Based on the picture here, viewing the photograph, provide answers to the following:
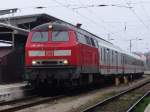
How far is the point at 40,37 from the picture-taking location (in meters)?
21.5

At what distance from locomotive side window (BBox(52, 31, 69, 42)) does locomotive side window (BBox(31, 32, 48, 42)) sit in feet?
1.28

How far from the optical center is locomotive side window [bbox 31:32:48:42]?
840 inches

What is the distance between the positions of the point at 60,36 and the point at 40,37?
0.98 metres

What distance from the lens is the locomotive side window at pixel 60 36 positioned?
69.4 ft

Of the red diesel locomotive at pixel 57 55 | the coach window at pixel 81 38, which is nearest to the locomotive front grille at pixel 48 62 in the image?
Answer: the red diesel locomotive at pixel 57 55

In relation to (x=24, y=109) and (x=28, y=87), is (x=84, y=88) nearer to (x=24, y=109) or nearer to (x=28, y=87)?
(x=28, y=87)

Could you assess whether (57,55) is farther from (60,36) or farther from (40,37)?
(40,37)

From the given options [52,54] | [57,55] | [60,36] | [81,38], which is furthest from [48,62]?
[81,38]

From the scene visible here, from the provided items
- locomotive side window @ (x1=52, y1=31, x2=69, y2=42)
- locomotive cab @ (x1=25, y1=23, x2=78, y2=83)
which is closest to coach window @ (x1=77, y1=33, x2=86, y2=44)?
locomotive cab @ (x1=25, y1=23, x2=78, y2=83)

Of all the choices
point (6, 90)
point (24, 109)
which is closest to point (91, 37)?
point (6, 90)

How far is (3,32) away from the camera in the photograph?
2827cm

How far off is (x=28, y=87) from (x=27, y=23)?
12.4 m

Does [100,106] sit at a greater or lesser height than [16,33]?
lesser

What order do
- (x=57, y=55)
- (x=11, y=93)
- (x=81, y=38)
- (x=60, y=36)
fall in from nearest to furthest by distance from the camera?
(x=57, y=55), (x=11, y=93), (x=60, y=36), (x=81, y=38)
